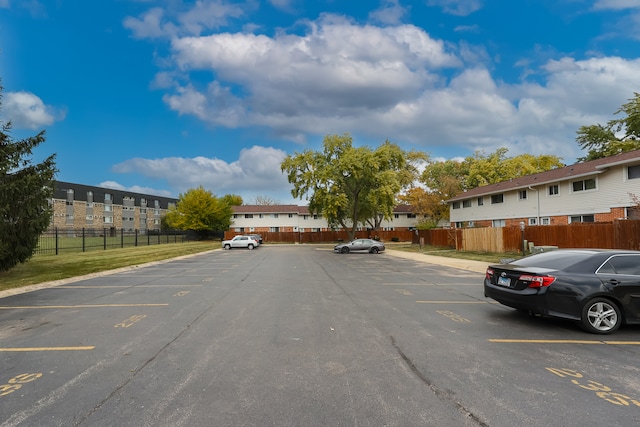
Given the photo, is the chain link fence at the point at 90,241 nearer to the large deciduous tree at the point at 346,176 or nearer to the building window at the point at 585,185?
the large deciduous tree at the point at 346,176

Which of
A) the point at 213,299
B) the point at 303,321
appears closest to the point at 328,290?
the point at 213,299

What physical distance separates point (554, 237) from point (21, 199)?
2538 cm

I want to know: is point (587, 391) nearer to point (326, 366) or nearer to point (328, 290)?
point (326, 366)

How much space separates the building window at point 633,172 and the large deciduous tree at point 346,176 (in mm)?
23091

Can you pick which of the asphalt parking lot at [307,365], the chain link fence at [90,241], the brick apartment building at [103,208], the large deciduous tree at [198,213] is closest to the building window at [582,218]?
the asphalt parking lot at [307,365]

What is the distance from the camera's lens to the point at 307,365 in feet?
15.6

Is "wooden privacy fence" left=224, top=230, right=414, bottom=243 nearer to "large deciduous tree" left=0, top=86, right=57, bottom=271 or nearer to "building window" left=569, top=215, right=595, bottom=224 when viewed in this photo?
"building window" left=569, top=215, right=595, bottom=224

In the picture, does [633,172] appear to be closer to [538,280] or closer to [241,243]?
[538,280]

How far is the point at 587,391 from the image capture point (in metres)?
4.01

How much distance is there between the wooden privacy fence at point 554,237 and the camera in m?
18.4

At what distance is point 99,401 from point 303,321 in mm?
3833

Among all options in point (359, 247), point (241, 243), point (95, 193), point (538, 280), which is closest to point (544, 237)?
point (359, 247)

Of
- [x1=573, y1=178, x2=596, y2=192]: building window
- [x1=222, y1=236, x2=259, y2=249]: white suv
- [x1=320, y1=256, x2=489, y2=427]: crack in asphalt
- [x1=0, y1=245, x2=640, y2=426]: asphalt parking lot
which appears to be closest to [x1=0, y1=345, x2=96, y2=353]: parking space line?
[x1=0, y1=245, x2=640, y2=426]: asphalt parking lot

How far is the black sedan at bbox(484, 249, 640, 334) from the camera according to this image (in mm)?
6398
